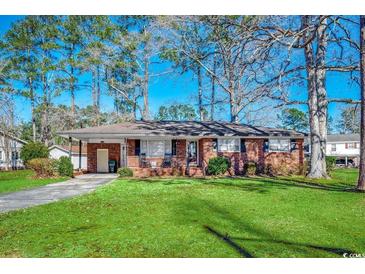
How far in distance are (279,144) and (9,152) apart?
2617 centimetres

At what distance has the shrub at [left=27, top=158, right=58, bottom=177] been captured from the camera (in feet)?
56.4

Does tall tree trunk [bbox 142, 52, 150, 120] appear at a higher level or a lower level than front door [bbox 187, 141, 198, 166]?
higher

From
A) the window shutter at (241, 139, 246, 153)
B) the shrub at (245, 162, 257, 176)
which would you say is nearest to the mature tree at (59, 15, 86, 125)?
the window shutter at (241, 139, 246, 153)

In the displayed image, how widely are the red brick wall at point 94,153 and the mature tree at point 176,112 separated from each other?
35.2 meters

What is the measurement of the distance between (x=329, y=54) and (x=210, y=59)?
29.1 feet

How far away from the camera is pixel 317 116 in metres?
17.0

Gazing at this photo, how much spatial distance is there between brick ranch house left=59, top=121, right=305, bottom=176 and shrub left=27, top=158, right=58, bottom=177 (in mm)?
2678

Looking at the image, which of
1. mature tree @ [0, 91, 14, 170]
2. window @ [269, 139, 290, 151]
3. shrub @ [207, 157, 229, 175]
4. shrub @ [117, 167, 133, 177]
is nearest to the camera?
shrub @ [117, 167, 133, 177]

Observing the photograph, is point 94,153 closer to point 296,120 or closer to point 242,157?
point 242,157

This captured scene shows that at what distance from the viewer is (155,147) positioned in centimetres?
2039

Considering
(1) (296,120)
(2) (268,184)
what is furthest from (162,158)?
(1) (296,120)

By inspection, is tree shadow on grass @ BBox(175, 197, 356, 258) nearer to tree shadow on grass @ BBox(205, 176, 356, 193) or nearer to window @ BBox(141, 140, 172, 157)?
tree shadow on grass @ BBox(205, 176, 356, 193)

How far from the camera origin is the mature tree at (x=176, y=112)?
187 ft

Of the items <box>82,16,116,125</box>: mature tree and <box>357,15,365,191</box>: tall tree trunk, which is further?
<box>82,16,116,125</box>: mature tree
